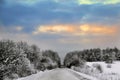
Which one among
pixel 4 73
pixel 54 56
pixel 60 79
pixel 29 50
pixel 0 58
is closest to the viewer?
pixel 60 79

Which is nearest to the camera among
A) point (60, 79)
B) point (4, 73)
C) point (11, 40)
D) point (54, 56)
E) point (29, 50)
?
point (60, 79)

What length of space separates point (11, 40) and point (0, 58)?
6.37m

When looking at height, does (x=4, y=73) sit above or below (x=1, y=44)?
below

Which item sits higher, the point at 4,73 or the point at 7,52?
the point at 7,52

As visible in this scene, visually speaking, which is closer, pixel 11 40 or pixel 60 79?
pixel 60 79

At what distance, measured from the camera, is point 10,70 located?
2062 inches

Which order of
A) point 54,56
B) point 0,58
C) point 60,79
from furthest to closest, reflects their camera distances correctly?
point 54,56
point 0,58
point 60,79

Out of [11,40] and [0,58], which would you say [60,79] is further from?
[11,40]

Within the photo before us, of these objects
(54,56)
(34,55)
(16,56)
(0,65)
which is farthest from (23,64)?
(54,56)

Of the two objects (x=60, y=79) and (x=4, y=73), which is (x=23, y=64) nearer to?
(x=4, y=73)

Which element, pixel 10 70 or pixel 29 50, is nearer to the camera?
pixel 10 70

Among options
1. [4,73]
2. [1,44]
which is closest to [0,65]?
[4,73]

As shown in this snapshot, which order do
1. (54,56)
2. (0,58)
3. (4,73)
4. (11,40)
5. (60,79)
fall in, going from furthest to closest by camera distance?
(54,56), (11,40), (0,58), (4,73), (60,79)

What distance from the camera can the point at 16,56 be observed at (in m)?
55.2
